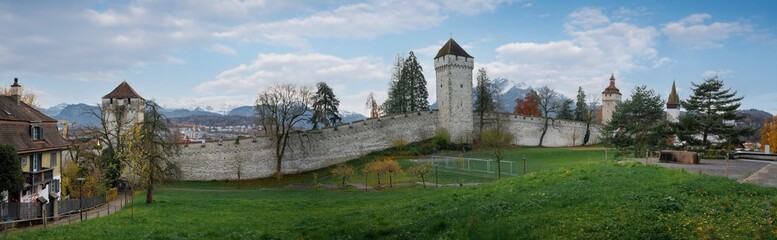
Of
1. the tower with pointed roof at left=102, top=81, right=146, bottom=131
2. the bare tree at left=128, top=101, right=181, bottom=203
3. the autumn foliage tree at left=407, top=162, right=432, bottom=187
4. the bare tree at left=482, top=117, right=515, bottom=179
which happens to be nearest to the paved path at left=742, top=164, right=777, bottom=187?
the autumn foliage tree at left=407, top=162, right=432, bottom=187

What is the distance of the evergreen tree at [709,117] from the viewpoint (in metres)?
29.5

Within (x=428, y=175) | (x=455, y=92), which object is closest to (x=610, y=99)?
(x=455, y=92)

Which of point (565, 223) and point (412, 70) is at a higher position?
A: point (412, 70)

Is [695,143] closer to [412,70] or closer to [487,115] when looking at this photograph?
[487,115]

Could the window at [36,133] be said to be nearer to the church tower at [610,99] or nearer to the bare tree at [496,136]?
the bare tree at [496,136]

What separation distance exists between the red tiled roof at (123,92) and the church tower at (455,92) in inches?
1102

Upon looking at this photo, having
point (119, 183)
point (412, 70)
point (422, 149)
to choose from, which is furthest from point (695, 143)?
point (119, 183)

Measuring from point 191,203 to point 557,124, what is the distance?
160 feet

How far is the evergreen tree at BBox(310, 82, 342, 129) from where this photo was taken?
5562 centimetres

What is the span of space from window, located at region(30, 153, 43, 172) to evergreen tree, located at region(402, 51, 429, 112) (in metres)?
37.9

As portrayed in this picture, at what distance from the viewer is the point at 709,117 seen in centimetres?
2978

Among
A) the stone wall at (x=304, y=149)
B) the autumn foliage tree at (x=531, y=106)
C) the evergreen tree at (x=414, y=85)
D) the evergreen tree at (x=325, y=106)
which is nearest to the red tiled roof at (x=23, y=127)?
the stone wall at (x=304, y=149)

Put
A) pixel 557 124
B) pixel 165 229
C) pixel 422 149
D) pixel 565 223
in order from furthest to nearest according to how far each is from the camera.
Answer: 1. pixel 557 124
2. pixel 422 149
3. pixel 165 229
4. pixel 565 223

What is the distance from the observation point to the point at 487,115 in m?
56.2
